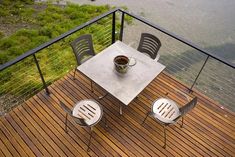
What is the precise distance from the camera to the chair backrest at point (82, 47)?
3549mm

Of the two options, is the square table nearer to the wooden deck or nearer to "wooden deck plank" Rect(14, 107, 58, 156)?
the wooden deck

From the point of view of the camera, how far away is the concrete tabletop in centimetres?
293

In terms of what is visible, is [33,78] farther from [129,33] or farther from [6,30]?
[129,33]

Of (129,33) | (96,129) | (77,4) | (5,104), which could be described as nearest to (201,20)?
(129,33)

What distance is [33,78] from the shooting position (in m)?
5.34

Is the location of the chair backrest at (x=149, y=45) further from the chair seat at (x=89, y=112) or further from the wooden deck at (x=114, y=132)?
the chair seat at (x=89, y=112)

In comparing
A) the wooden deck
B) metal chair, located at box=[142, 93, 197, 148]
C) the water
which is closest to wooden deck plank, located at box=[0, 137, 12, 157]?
the wooden deck

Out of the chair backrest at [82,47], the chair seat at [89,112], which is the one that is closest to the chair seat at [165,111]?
the chair seat at [89,112]

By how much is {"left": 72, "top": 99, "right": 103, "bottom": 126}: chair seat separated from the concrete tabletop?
0.37m

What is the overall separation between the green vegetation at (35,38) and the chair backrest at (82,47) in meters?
1.41

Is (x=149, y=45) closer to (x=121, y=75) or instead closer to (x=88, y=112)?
(x=121, y=75)

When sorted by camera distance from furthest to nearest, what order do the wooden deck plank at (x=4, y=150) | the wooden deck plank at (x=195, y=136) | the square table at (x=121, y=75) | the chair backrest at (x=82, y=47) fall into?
the chair backrest at (x=82, y=47) → the wooden deck plank at (x=195, y=136) → the wooden deck plank at (x=4, y=150) → the square table at (x=121, y=75)

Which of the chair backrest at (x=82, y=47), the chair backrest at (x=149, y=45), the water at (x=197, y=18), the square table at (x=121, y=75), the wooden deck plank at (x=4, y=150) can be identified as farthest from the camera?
the water at (x=197, y=18)

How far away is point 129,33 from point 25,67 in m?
3.48
